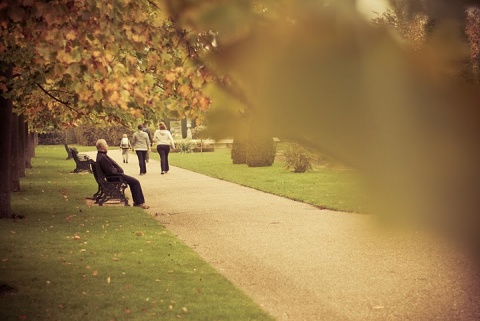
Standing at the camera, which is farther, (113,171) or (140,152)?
(140,152)

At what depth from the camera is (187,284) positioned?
7914 millimetres

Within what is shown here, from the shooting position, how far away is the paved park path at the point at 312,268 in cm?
685

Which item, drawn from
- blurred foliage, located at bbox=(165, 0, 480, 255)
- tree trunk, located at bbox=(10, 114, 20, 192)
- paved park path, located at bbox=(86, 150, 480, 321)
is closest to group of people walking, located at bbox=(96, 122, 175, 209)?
paved park path, located at bbox=(86, 150, 480, 321)

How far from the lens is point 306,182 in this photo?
70.9ft

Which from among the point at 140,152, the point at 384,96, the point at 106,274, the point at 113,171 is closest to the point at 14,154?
the point at 113,171

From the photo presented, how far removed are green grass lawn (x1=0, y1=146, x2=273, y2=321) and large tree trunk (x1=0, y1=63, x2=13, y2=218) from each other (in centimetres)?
41

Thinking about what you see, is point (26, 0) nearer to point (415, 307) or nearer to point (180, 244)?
point (415, 307)

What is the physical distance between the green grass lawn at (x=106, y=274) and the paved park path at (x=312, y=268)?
14.8 inches

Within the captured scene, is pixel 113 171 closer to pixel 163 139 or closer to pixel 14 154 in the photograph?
pixel 14 154

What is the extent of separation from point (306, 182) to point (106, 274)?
1364cm

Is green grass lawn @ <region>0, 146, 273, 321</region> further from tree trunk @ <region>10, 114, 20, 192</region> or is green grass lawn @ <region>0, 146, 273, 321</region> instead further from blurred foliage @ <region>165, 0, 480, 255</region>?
blurred foliage @ <region>165, 0, 480, 255</region>

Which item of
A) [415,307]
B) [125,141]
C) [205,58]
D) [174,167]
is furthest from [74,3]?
[125,141]

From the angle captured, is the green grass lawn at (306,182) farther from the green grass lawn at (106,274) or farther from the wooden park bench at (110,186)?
the wooden park bench at (110,186)

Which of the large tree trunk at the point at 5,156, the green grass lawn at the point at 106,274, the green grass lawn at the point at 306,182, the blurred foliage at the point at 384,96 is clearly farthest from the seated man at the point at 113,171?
the blurred foliage at the point at 384,96
